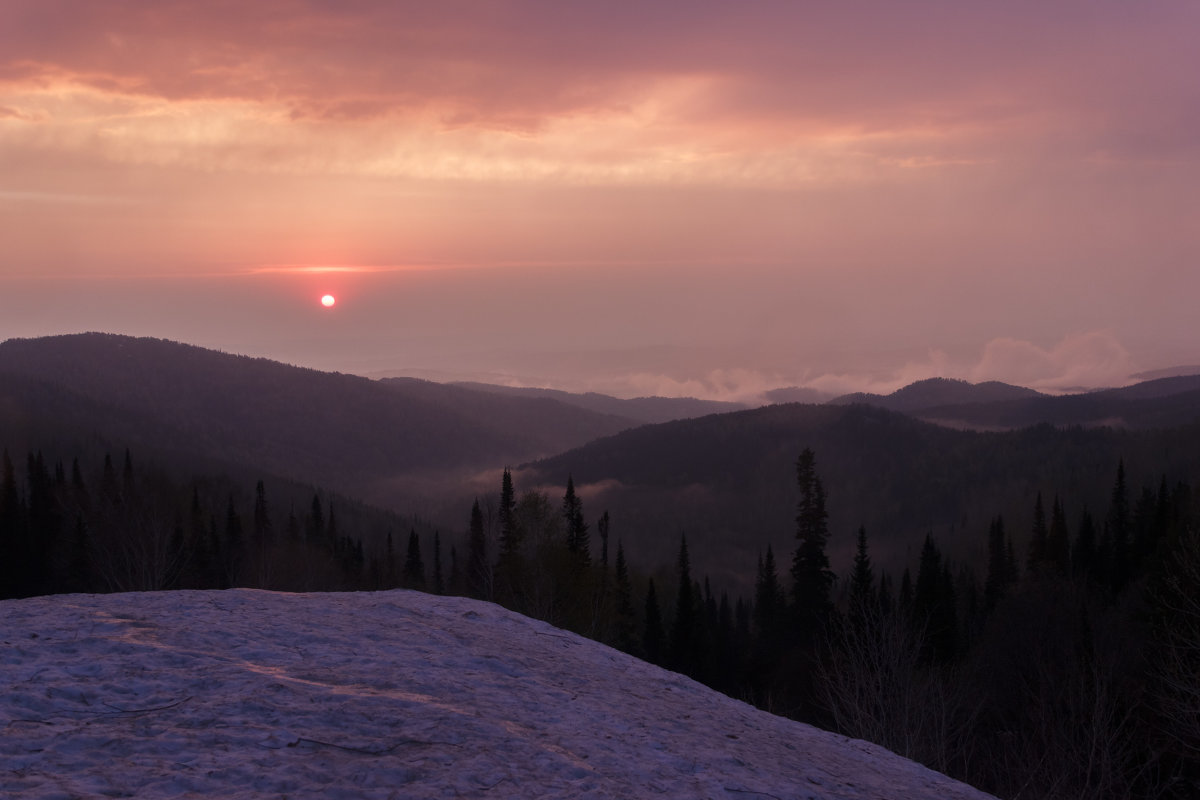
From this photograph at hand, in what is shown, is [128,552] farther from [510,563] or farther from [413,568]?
[413,568]

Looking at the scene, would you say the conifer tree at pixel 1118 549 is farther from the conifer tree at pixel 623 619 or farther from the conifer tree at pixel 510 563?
the conifer tree at pixel 510 563

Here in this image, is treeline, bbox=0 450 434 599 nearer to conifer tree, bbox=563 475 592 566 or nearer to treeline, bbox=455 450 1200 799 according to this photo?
treeline, bbox=455 450 1200 799

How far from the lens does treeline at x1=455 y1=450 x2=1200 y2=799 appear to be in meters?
35.8

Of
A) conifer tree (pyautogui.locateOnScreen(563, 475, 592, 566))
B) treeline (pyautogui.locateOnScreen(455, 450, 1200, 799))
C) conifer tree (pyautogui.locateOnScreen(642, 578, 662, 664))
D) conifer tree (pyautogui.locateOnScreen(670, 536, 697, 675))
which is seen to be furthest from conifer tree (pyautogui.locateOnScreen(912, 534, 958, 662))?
conifer tree (pyautogui.locateOnScreen(563, 475, 592, 566))

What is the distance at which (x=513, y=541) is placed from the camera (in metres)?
70.1

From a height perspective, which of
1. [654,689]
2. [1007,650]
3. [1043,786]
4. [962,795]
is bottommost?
[1007,650]

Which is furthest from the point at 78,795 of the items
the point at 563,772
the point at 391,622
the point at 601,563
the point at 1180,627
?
the point at 601,563

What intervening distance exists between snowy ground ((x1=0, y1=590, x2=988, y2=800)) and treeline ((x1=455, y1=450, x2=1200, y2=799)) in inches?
648

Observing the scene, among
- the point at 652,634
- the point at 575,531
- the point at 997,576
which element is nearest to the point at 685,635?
the point at 652,634

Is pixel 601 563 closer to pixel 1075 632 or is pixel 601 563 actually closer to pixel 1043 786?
pixel 1075 632

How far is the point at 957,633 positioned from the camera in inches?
3088

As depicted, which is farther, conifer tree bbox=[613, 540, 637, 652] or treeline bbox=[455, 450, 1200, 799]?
conifer tree bbox=[613, 540, 637, 652]

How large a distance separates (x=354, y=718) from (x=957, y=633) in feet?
257

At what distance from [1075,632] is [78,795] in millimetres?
65717
